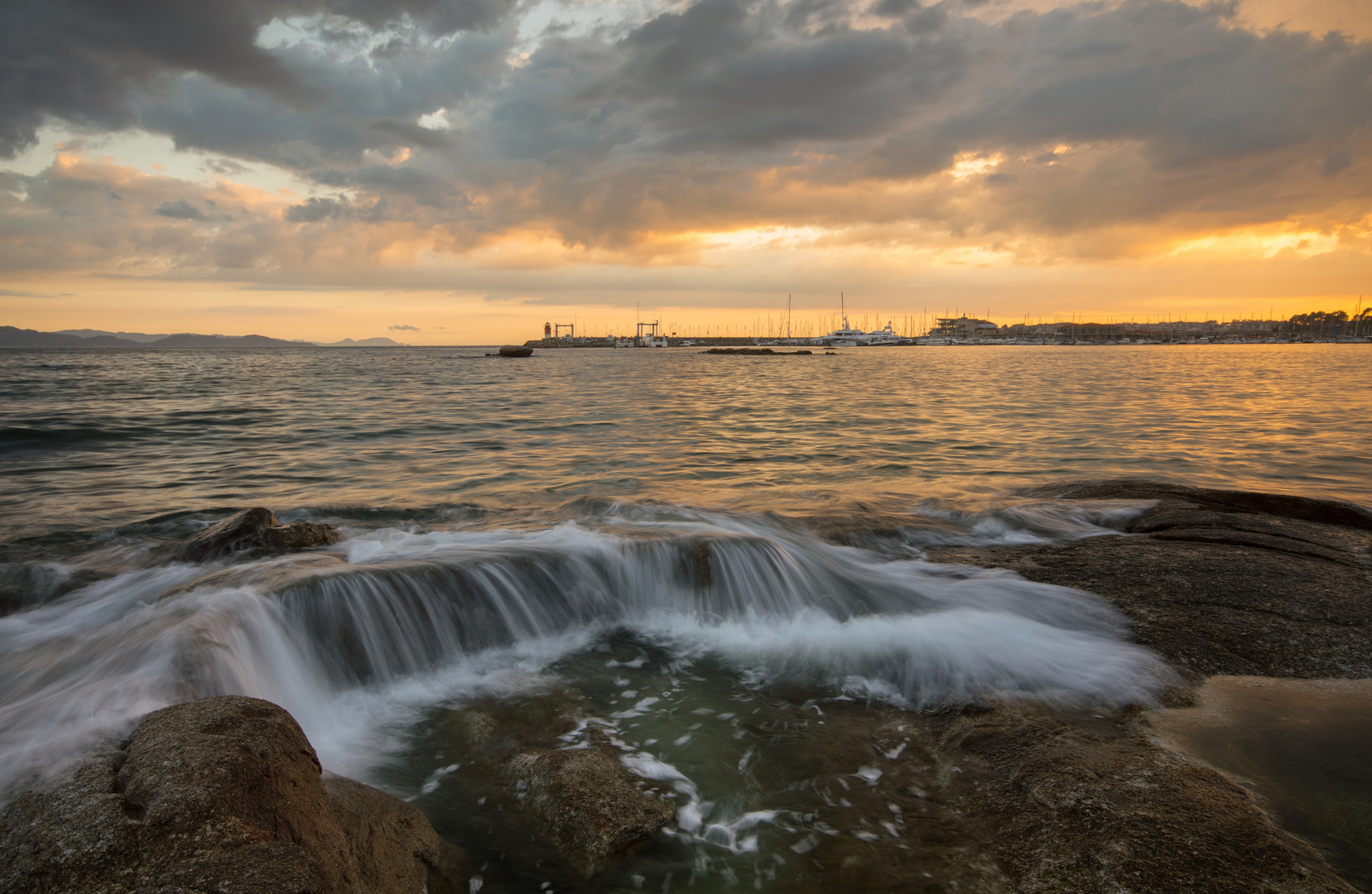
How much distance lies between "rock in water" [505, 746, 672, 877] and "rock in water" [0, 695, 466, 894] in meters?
0.59

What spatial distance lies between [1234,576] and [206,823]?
7250 millimetres

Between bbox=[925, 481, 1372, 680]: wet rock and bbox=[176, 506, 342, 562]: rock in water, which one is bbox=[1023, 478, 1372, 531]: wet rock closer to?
bbox=[925, 481, 1372, 680]: wet rock

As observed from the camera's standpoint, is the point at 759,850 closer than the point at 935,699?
Yes

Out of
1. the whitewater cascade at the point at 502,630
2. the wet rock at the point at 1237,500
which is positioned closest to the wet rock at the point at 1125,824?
the whitewater cascade at the point at 502,630

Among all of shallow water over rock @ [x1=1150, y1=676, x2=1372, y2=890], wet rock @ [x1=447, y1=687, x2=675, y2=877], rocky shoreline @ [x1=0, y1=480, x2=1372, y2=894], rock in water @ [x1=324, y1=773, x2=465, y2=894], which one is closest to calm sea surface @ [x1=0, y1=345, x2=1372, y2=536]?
wet rock @ [x1=447, y1=687, x2=675, y2=877]

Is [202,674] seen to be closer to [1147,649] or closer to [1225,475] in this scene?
[1147,649]

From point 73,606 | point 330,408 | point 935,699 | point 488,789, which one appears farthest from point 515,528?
point 330,408

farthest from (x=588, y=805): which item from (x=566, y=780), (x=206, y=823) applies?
(x=206, y=823)

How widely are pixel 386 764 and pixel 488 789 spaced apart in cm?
76

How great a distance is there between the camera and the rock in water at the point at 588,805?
3.04 meters

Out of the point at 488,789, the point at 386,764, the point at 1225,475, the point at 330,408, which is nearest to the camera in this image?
the point at 488,789

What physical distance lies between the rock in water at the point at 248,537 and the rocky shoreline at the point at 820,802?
3.70 m

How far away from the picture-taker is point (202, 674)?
13.3 feet

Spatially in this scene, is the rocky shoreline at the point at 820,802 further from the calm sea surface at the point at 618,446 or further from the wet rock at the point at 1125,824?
the calm sea surface at the point at 618,446
